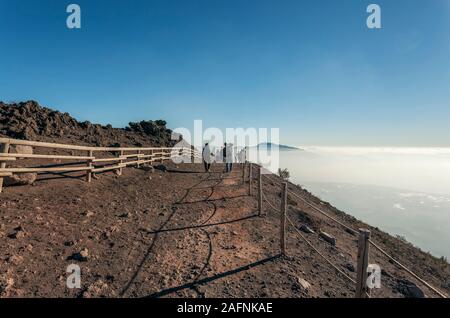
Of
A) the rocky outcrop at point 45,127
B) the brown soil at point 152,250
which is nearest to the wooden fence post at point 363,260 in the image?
the brown soil at point 152,250

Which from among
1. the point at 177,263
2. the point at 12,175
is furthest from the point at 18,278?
the point at 12,175

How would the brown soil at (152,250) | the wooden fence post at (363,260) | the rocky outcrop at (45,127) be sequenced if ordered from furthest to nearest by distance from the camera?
the rocky outcrop at (45,127) → the brown soil at (152,250) → the wooden fence post at (363,260)

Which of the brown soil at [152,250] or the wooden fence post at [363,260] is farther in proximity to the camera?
the brown soil at [152,250]

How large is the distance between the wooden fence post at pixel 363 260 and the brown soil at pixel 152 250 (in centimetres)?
140

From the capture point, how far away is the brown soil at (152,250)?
478 centimetres

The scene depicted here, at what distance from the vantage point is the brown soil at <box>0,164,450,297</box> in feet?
15.7

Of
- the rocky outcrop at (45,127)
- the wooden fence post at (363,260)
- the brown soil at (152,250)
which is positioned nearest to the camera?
the wooden fence post at (363,260)

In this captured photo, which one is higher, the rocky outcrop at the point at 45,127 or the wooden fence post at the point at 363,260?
the rocky outcrop at the point at 45,127

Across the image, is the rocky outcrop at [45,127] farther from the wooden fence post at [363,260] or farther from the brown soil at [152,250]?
the wooden fence post at [363,260]

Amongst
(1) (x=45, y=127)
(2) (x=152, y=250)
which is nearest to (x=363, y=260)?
(2) (x=152, y=250)

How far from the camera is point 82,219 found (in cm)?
730

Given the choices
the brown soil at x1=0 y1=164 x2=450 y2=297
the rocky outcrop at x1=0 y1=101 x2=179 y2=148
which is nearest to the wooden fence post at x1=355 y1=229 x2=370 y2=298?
the brown soil at x1=0 y1=164 x2=450 y2=297

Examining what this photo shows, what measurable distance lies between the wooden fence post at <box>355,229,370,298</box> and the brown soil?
4.59 ft
